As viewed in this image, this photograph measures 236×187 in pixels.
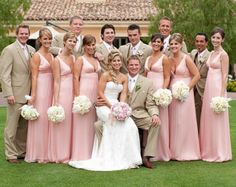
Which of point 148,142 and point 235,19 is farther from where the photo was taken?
point 235,19

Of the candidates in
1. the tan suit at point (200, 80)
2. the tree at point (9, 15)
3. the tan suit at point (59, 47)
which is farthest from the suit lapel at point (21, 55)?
the tree at point (9, 15)

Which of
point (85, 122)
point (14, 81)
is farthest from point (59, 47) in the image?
point (85, 122)

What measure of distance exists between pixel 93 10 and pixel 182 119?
25.6m

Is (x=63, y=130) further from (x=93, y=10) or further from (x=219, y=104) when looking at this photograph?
(x=93, y=10)

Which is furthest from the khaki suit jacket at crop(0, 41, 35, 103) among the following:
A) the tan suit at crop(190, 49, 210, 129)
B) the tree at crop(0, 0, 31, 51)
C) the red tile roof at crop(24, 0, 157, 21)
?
the red tile roof at crop(24, 0, 157, 21)

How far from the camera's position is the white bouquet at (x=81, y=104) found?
364 inches

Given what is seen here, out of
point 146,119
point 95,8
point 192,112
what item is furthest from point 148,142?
point 95,8

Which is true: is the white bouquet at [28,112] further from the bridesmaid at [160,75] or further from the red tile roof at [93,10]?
the red tile roof at [93,10]

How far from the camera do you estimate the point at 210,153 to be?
9.80 meters

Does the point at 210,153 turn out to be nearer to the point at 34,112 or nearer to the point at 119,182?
the point at 119,182

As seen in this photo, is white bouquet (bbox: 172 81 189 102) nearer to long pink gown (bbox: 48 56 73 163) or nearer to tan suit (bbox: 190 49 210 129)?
tan suit (bbox: 190 49 210 129)

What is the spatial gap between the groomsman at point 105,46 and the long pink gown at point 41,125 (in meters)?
0.96

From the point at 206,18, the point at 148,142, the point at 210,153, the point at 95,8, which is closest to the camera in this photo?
the point at 148,142

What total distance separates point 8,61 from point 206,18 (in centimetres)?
1800
